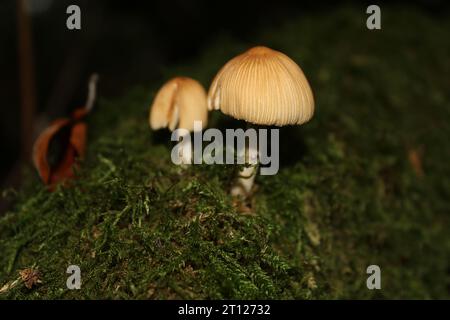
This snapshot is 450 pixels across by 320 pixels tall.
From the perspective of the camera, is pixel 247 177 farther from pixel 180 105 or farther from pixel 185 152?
pixel 180 105

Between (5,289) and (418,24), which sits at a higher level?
(418,24)

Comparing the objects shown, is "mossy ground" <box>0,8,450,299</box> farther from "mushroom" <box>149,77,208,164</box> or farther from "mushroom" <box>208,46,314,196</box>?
"mushroom" <box>208,46,314,196</box>

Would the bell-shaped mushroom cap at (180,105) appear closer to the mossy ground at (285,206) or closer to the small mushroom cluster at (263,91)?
the small mushroom cluster at (263,91)

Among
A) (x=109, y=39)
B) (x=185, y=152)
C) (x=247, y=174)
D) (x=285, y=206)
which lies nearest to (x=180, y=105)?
(x=185, y=152)

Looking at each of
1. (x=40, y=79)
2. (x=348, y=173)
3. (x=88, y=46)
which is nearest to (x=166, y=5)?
(x=88, y=46)

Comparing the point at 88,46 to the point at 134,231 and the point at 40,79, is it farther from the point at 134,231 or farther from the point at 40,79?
the point at 134,231

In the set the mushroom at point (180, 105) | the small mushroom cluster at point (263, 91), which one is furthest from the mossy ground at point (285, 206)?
the small mushroom cluster at point (263, 91)

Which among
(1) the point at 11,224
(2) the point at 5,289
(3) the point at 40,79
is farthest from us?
(3) the point at 40,79

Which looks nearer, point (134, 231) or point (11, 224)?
point (134, 231)
